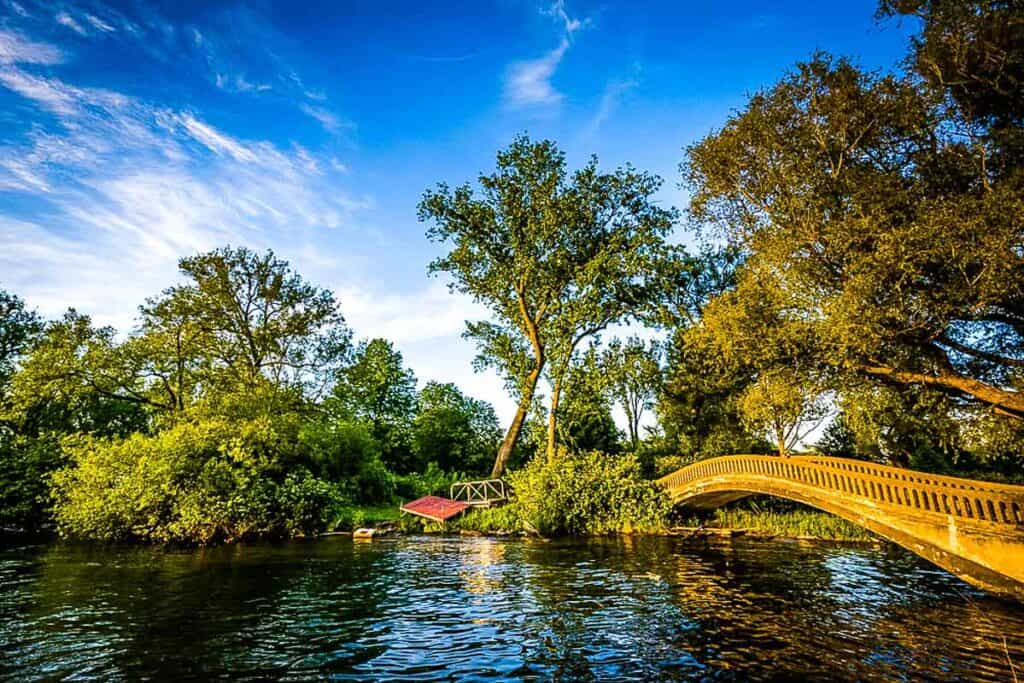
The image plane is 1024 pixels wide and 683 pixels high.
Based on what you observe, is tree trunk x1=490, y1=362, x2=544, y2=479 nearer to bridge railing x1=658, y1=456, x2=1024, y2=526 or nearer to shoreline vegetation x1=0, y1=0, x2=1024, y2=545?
shoreline vegetation x1=0, y1=0, x2=1024, y2=545

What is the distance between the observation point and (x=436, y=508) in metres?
27.7

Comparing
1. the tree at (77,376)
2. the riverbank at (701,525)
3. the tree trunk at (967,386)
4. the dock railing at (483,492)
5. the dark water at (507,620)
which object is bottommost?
the dark water at (507,620)

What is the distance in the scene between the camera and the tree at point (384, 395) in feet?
153

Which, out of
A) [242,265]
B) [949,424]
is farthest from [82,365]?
[949,424]

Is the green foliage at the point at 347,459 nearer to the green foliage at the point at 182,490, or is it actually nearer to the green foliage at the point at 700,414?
the green foliage at the point at 182,490

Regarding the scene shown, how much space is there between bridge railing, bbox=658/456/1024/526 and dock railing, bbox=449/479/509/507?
11197 mm

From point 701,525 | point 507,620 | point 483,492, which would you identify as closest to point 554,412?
point 483,492

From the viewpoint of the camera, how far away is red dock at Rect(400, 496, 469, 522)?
27.0 m

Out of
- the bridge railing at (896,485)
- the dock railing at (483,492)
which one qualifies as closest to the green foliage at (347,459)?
the dock railing at (483,492)

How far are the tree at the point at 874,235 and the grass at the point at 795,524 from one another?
6.55 metres

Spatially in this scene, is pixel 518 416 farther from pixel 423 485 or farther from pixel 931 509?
pixel 931 509

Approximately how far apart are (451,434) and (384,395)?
10.4 metres

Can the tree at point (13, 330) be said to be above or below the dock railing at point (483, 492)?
above

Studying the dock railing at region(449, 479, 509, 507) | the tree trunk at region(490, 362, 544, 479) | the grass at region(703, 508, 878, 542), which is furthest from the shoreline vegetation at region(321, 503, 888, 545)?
the tree trunk at region(490, 362, 544, 479)
